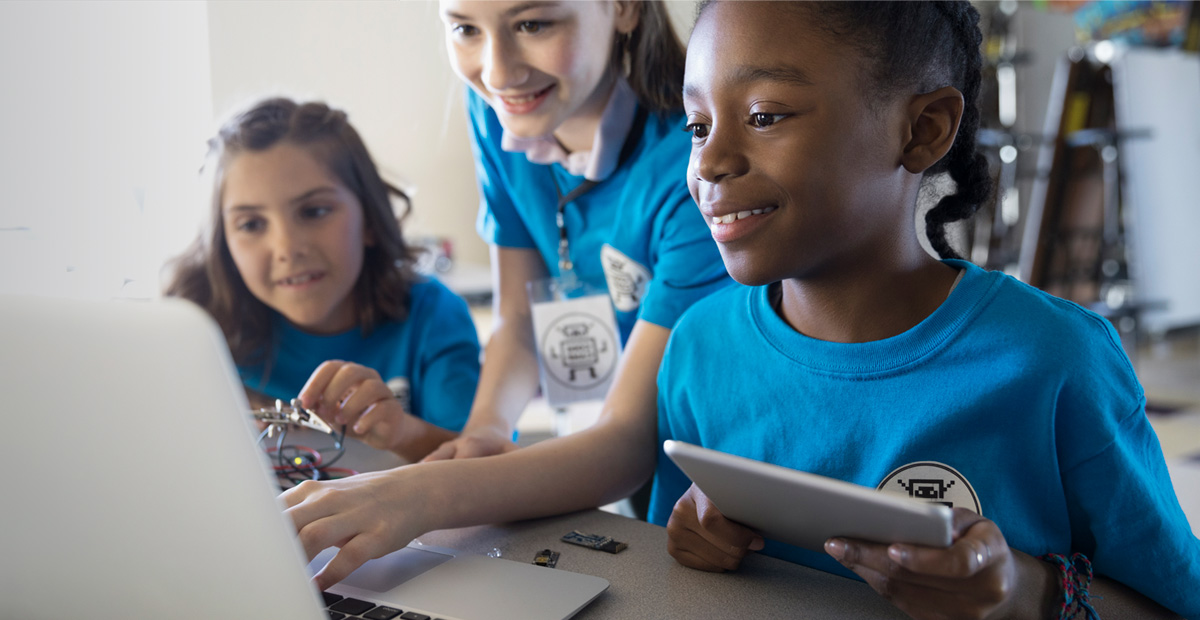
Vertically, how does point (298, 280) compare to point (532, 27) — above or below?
below

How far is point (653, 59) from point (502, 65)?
189mm

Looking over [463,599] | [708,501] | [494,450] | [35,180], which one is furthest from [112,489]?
[35,180]

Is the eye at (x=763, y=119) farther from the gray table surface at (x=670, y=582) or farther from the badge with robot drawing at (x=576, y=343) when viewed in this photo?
the badge with robot drawing at (x=576, y=343)

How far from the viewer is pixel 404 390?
4.64 ft

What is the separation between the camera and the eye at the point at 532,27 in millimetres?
1011

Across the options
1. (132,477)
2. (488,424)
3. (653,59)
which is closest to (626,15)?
(653,59)

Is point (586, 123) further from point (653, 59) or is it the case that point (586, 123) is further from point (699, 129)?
point (699, 129)

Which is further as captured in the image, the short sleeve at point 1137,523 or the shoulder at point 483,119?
the shoulder at point 483,119

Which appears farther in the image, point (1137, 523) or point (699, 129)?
point (699, 129)

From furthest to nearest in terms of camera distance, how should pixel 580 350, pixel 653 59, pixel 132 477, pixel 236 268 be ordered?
pixel 236 268, pixel 580 350, pixel 653 59, pixel 132 477

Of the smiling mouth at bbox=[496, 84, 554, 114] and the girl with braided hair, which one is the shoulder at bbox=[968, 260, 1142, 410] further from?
the smiling mouth at bbox=[496, 84, 554, 114]

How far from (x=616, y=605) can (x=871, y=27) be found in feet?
1.52

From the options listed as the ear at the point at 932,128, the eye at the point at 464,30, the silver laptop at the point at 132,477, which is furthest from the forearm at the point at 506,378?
the silver laptop at the point at 132,477

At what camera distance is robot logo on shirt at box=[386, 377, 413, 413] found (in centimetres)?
139
